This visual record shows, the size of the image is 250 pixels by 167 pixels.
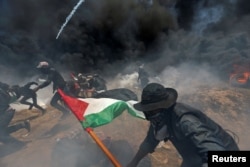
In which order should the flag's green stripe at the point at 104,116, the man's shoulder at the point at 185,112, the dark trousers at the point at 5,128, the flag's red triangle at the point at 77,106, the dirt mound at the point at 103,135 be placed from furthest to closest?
the dark trousers at the point at 5,128 → the dirt mound at the point at 103,135 → the flag's red triangle at the point at 77,106 → the flag's green stripe at the point at 104,116 → the man's shoulder at the point at 185,112

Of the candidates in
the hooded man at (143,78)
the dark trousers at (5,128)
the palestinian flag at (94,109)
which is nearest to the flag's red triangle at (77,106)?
the palestinian flag at (94,109)

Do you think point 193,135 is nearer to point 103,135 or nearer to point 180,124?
point 180,124

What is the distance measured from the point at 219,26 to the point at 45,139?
81.5 ft

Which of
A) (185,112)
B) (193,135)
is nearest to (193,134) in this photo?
(193,135)

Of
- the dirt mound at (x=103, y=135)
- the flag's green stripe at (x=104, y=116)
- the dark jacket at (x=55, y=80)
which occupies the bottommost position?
the dirt mound at (x=103, y=135)

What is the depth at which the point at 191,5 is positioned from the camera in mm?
32156

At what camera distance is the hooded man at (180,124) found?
128 inches

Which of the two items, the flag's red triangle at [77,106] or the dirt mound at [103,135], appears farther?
the dirt mound at [103,135]

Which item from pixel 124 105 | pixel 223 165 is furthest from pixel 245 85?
pixel 223 165

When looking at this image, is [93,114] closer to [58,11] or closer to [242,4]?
[58,11]

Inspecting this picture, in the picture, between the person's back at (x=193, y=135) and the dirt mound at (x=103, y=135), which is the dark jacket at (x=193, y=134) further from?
the dirt mound at (x=103, y=135)

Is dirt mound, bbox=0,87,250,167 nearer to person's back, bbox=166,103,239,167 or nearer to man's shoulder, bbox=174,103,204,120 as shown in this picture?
person's back, bbox=166,103,239,167

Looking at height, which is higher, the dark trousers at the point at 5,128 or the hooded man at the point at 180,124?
the hooded man at the point at 180,124

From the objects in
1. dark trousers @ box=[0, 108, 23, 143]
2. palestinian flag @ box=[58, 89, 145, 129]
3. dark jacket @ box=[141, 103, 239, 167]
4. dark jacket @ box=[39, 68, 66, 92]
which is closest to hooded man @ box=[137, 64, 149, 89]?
dark jacket @ box=[39, 68, 66, 92]
